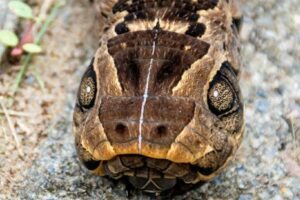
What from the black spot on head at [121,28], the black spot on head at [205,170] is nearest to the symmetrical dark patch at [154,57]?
the black spot on head at [121,28]

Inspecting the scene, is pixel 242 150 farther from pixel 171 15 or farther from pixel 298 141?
pixel 171 15

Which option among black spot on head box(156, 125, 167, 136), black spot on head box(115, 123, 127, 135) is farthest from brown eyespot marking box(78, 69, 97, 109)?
black spot on head box(156, 125, 167, 136)

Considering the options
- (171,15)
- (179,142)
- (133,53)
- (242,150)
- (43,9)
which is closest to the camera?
(179,142)

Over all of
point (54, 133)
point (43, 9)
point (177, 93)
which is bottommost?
point (54, 133)

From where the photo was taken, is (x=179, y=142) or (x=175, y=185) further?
(x=175, y=185)

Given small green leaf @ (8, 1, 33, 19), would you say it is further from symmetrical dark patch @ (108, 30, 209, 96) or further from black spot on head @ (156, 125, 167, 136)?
black spot on head @ (156, 125, 167, 136)

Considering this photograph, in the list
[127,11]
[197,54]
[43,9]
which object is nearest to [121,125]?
[197,54]

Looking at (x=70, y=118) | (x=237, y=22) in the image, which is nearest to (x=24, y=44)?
(x=70, y=118)

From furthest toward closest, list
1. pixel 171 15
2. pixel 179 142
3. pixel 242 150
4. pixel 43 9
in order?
1. pixel 43 9
2. pixel 242 150
3. pixel 171 15
4. pixel 179 142
